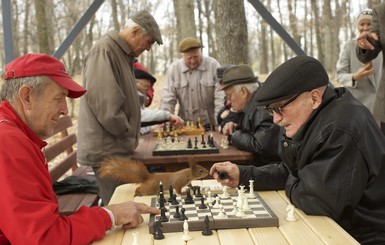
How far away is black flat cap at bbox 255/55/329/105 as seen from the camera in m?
2.23

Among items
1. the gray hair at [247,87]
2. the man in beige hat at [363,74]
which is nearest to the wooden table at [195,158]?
the gray hair at [247,87]

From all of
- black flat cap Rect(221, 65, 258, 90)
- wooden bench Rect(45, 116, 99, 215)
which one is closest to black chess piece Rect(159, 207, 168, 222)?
wooden bench Rect(45, 116, 99, 215)

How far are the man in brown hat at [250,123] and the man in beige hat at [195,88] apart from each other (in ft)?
5.47

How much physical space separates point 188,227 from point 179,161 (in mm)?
1907

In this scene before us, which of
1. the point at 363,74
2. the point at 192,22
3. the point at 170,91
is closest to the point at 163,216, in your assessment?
the point at 363,74

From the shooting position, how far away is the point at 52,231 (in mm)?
1875

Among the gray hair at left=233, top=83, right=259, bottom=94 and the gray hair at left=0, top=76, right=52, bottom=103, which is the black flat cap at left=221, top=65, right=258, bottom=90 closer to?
the gray hair at left=233, top=83, right=259, bottom=94

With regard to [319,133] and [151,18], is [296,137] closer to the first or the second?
[319,133]

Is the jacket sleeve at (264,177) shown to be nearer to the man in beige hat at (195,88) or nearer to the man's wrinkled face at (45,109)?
the man's wrinkled face at (45,109)

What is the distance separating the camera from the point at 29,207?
185 centimetres

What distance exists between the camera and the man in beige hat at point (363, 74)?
523 centimetres

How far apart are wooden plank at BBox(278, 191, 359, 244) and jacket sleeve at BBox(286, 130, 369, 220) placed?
46 millimetres

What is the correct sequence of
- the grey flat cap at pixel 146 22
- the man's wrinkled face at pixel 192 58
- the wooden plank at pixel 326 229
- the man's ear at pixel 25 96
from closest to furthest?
the wooden plank at pixel 326 229
the man's ear at pixel 25 96
the grey flat cap at pixel 146 22
the man's wrinkled face at pixel 192 58

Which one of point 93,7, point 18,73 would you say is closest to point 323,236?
point 18,73
